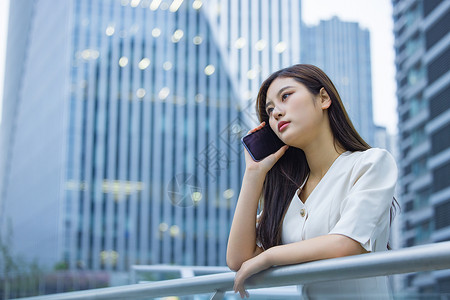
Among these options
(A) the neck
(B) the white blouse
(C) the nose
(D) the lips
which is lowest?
(B) the white blouse

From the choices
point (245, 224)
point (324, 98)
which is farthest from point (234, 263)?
point (324, 98)

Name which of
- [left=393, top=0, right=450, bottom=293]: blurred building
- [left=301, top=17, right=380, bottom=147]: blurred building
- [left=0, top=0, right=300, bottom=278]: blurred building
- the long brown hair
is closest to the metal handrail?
the long brown hair

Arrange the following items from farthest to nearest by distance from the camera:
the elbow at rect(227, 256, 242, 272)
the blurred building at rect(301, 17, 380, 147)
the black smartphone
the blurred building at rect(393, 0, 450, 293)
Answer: the blurred building at rect(393, 0, 450, 293) < the blurred building at rect(301, 17, 380, 147) < the black smartphone < the elbow at rect(227, 256, 242, 272)

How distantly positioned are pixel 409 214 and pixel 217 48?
61.5ft

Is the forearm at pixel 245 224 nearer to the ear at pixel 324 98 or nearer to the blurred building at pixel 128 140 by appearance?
the ear at pixel 324 98

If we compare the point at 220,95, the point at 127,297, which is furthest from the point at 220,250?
the point at 127,297

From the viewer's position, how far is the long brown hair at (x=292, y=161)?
125 centimetres

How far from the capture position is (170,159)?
100 ft

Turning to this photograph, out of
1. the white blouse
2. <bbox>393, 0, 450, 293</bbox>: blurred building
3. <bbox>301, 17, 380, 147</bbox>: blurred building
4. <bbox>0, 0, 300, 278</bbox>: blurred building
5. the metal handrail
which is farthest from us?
<bbox>393, 0, 450, 293</bbox>: blurred building

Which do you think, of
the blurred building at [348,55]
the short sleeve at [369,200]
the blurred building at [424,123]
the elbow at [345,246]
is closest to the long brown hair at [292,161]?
the short sleeve at [369,200]

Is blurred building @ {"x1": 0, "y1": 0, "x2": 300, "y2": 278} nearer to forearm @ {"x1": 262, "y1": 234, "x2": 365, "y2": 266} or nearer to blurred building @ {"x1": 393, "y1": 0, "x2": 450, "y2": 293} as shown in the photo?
blurred building @ {"x1": 393, "y1": 0, "x2": 450, "y2": 293}

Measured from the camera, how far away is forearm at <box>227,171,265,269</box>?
1221 millimetres

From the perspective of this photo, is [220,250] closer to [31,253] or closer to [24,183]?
[31,253]

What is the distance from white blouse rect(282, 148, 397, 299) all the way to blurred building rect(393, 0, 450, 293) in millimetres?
28357
